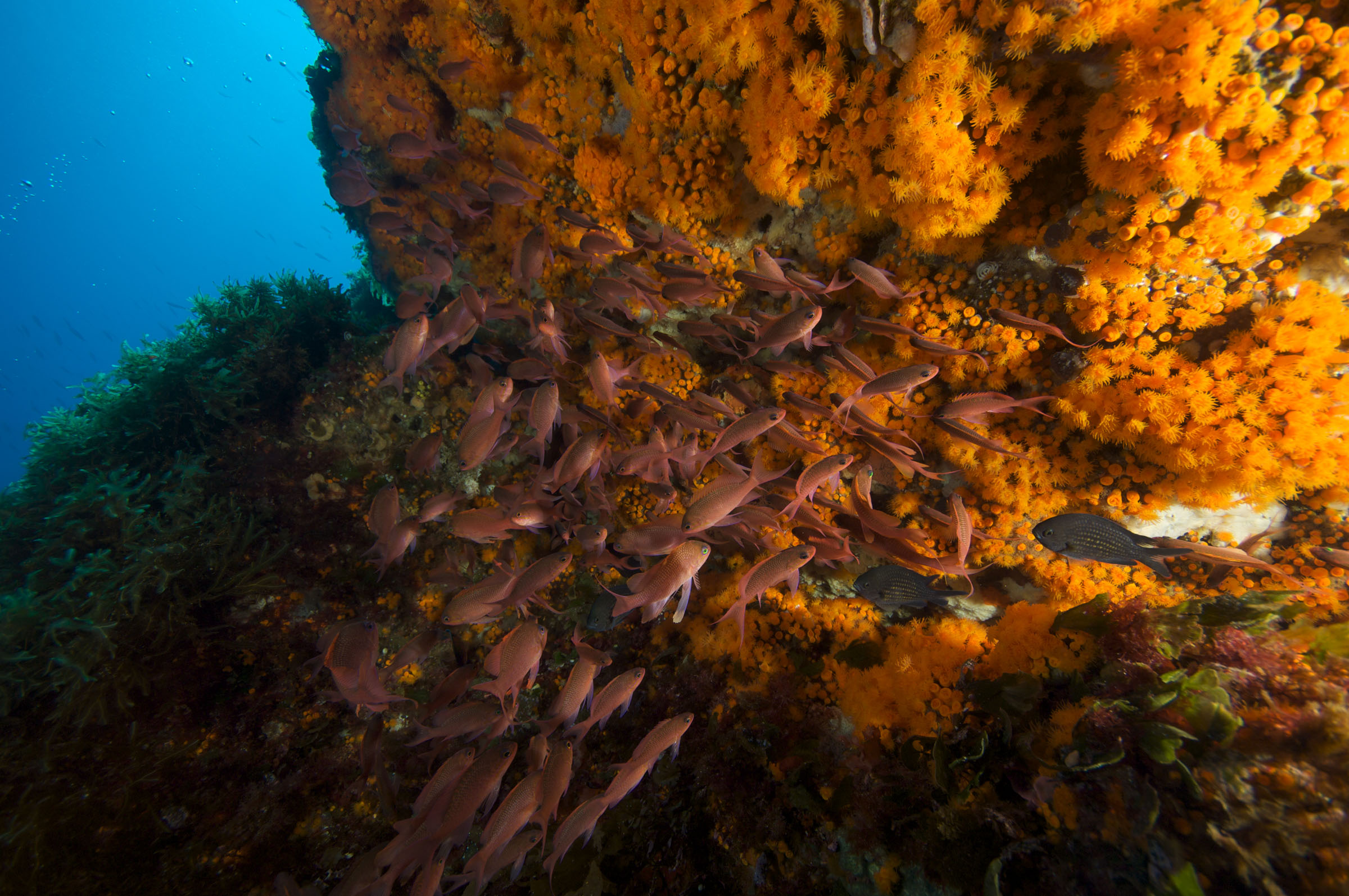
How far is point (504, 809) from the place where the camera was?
3084 mm

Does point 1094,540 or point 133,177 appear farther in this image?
point 133,177

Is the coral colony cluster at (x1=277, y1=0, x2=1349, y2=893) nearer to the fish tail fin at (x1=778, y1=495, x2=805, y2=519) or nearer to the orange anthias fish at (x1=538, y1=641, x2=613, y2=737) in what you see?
the orange anthias fish at (x1=538, y1=641, x2=613, y2=737)

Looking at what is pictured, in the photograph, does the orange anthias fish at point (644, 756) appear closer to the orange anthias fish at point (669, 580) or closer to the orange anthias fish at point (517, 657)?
the orange anthias fish at point (669, 580)

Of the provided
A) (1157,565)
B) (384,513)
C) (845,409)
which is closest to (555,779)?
(384,513)

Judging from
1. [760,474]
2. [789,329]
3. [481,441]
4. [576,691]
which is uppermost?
[481,441]

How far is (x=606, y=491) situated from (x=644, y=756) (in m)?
2.46

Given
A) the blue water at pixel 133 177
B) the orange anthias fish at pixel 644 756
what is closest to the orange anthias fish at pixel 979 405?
the orange anthias fish at pixel 644 756

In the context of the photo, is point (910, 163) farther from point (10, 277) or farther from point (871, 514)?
point (10, 277)

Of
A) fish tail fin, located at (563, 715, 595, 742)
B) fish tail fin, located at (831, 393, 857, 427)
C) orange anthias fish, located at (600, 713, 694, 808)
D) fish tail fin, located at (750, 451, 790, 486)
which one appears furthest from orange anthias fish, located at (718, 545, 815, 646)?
fish tail fin, located at (563, 715, 595, 742)

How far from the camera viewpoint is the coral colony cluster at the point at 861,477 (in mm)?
2449

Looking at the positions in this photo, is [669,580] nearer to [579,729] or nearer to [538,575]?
[538,575]

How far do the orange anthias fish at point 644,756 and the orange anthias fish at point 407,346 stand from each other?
3740 mm

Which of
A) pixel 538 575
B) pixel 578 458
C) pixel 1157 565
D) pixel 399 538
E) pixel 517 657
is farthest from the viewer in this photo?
pixel 399 538

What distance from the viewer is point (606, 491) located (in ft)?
16.4
